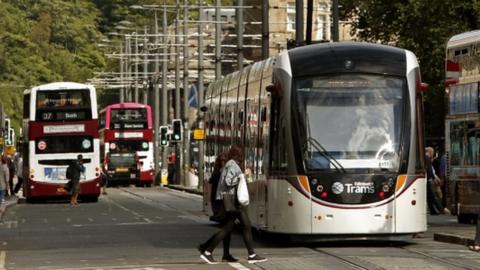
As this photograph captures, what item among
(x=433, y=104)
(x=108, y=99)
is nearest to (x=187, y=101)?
(x=433, y=104)

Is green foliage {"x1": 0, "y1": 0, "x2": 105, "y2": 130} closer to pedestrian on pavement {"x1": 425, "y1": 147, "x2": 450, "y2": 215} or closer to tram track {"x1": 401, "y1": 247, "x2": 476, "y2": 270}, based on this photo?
pedestrian on pavement {"x1": 425, "y1": 147, "x2": 450, "y2": 215}

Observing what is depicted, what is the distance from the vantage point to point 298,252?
81.7 ft

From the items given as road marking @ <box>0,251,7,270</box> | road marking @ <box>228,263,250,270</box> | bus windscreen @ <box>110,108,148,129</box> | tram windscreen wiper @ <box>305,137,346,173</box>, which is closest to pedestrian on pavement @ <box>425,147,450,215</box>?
tram windscreen wiper @ <box>305,137,346,173</box>

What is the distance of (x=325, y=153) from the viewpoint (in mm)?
25594

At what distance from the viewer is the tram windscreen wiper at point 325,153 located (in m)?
25.5

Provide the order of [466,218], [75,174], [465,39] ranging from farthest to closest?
[75,174], [466,218], [465,39]

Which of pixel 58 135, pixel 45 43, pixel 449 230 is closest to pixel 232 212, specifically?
pixel 449 230

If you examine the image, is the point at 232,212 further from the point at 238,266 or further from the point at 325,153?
the point at 325,153

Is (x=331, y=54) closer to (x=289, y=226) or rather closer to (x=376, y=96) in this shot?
(x=376, y=96)

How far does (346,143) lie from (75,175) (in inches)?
1170

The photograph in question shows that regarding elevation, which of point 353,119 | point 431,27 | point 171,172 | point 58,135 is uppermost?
point 431,27

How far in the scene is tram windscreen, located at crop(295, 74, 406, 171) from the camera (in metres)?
25.6

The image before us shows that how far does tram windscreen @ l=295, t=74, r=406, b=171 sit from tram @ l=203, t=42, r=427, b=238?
2 centimetres

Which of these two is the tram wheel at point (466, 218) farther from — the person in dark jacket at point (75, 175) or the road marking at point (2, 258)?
the person in dark jacket at point (75, 175)
